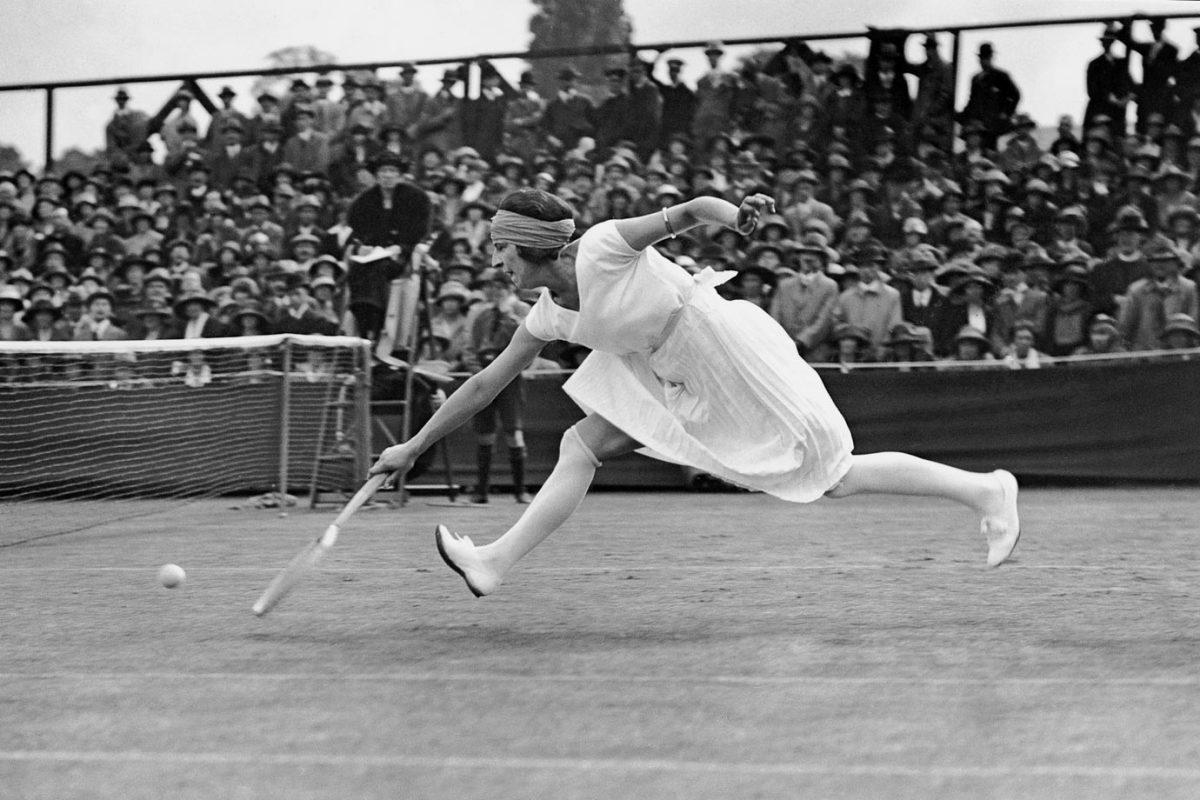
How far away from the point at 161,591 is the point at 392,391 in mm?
7680

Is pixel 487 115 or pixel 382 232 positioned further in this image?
pixel 487 115

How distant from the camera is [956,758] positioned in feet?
12.3

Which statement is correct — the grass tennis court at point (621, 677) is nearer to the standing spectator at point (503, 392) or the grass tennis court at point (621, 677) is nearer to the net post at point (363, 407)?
the net post at point (363, 407)

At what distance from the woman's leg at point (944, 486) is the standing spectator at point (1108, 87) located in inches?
426

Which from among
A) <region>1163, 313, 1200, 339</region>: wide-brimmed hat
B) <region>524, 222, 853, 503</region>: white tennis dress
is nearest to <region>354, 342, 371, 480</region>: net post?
<region>1163, 313, 1200, 339</region>: wide-brimmed hat

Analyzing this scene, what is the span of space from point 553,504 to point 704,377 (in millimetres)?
715

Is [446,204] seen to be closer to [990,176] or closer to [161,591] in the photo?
[990,176]

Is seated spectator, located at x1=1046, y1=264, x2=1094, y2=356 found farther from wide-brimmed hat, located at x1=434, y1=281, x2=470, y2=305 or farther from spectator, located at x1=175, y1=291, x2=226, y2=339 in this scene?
spectator, located at x1=175, y1=291, x2=226, y2=339

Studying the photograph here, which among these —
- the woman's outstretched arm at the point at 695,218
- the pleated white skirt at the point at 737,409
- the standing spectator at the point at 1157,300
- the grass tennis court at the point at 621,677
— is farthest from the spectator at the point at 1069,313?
the woman's outstretched arm at the point at 695,218

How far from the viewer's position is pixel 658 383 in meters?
6.06

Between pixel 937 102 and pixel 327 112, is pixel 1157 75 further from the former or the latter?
pixel 327 112

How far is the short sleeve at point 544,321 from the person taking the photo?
603 cm

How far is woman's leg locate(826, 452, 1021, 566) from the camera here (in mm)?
6027

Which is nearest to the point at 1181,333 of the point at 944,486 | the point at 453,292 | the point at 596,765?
the point at 453,292
